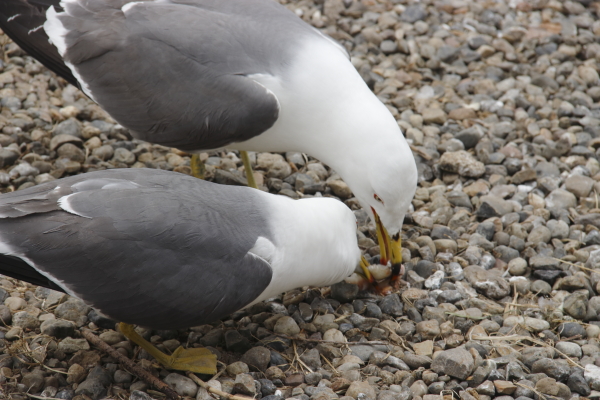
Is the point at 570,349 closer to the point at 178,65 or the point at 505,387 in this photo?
the point at 505,387

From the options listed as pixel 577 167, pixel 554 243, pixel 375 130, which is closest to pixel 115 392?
pixel 375 130

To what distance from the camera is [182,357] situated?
12.6 ft

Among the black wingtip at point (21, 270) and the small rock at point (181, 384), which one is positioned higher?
the black wingtip at point (21, 270)

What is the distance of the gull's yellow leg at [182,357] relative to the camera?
3.74m

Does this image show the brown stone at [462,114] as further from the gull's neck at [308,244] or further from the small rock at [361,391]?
the small rock at [361,391]

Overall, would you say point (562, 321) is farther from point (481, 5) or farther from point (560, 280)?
point (481, 5)

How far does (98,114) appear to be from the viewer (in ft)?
19.1

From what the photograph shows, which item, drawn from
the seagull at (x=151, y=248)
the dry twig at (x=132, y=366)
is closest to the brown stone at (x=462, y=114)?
the seagull at (x=151, y=248)

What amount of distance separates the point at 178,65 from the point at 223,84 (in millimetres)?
331

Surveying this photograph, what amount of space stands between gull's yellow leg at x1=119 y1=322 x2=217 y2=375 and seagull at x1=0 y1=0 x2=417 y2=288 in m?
1.32

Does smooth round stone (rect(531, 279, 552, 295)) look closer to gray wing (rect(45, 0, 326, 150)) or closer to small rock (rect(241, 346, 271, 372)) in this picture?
small rock (rect(241, 346, 271, 372))

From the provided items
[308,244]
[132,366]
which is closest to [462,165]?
[308,244]

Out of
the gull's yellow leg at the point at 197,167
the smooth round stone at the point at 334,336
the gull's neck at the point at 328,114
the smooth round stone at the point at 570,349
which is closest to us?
the smooth round stone at the point at 570,349

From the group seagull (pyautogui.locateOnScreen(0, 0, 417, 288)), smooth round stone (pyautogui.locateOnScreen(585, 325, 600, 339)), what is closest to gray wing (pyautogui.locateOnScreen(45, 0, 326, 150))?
seagull (pyautogui.locateOnScreen(0, 0, 417, 288))
